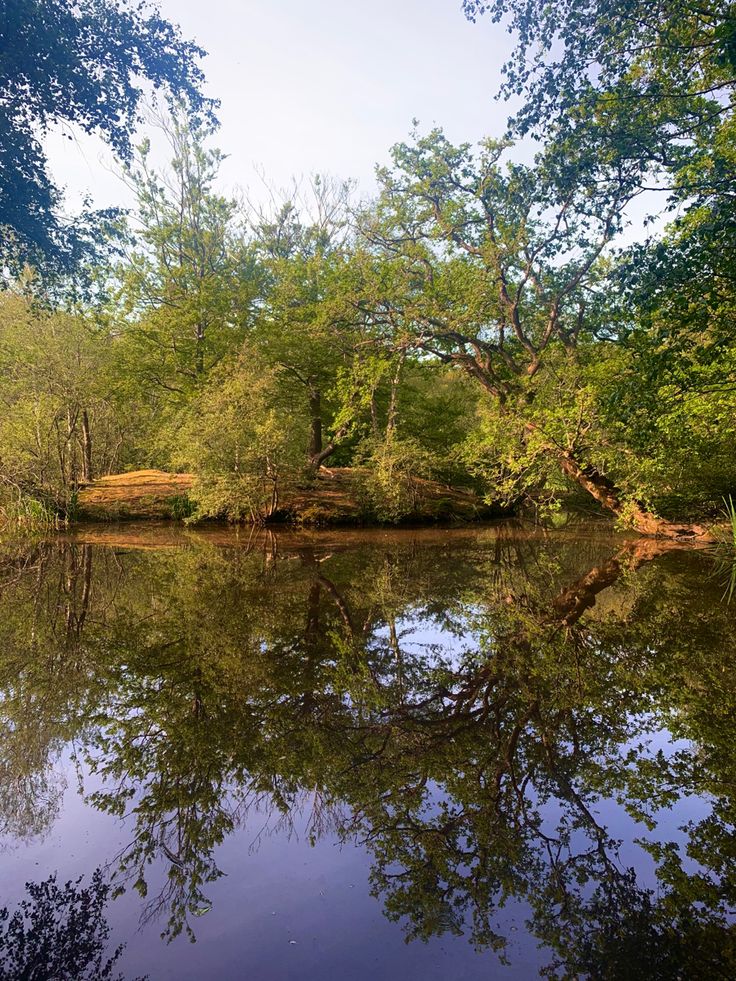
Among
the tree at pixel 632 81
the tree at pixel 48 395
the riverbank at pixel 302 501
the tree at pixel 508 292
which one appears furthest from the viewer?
the riverbank at pixel 302 501

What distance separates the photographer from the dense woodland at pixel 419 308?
8.80m

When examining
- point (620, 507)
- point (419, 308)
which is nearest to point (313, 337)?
point (419, 308)

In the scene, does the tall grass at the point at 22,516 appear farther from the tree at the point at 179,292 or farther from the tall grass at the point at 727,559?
the tall grass at the point at 727,559

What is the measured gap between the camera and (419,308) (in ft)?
49.3

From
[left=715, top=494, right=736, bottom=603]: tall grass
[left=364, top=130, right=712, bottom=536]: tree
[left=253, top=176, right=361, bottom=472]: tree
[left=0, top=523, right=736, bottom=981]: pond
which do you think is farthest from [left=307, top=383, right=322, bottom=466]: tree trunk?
[left=0, top=523, right=736, bottom=981]: pond

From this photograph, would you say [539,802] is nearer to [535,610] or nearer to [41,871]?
[41,871]

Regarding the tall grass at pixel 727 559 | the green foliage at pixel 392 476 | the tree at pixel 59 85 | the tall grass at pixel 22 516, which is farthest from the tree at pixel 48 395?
the tall grass at pixel 727 559

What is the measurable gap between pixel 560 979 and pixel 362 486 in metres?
17.6

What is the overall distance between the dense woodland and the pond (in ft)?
18.2

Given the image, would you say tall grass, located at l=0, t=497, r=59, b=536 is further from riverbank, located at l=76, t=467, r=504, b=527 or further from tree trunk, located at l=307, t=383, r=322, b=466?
tree trunk, located at l=307, t=383, r=322, b=466

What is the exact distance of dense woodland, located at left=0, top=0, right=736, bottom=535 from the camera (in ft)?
28.9

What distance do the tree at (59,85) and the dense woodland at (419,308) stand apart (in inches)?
1.7

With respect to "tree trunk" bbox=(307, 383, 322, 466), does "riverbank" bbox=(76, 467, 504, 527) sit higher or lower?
lower

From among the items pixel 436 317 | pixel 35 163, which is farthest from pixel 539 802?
pixel 436 317
